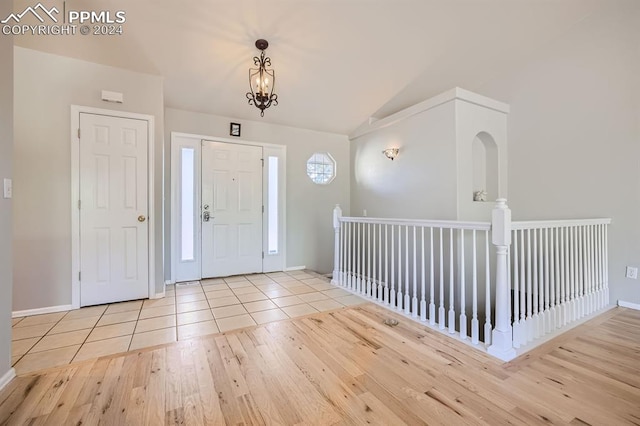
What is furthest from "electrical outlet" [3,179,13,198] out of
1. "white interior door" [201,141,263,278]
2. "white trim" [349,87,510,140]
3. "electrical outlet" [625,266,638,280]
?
"electrical outlet" [625,266,638,280]

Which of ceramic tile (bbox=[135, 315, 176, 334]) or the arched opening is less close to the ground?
the arched opening

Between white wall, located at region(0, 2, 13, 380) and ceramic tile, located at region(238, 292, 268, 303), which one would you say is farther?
ceramic tile, located at region(238, 292, 268, 303)

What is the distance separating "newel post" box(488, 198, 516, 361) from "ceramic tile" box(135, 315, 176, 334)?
8.71ft

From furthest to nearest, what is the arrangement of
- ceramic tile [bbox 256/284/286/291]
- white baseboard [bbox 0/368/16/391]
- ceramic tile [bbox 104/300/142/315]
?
ceramic tile [bbox 256/284/286/291] < ceramic tile [bbox 104/300/142/315] < white baseboard [bbox 0/368/16/391]

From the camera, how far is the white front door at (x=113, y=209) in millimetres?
2879

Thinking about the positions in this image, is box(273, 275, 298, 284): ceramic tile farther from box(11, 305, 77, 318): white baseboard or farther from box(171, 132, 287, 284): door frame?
box(11, 305, 77, 318): white baseboard

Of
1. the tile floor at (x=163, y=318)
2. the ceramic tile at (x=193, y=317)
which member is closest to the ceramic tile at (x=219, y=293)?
the tile floor at (x=163, y=318)

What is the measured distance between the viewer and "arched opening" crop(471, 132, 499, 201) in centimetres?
382

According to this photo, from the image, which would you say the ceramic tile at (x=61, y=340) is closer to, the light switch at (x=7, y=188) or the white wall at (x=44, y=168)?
the white wall at (x=44, y=168)

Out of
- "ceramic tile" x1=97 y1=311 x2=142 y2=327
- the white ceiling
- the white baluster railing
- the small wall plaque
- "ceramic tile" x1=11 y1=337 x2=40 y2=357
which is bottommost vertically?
"ceramic tile" x1=97 y1=311 x2=142 y2=327

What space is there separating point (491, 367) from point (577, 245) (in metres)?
1.97

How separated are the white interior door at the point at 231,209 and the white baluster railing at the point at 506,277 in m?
1.43

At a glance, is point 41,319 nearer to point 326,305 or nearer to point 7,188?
point 7,188

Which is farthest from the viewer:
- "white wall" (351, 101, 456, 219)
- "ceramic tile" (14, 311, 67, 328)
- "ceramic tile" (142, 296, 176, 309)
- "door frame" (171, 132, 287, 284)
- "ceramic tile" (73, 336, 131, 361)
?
"door frame" (171, 132, 287, 284)
